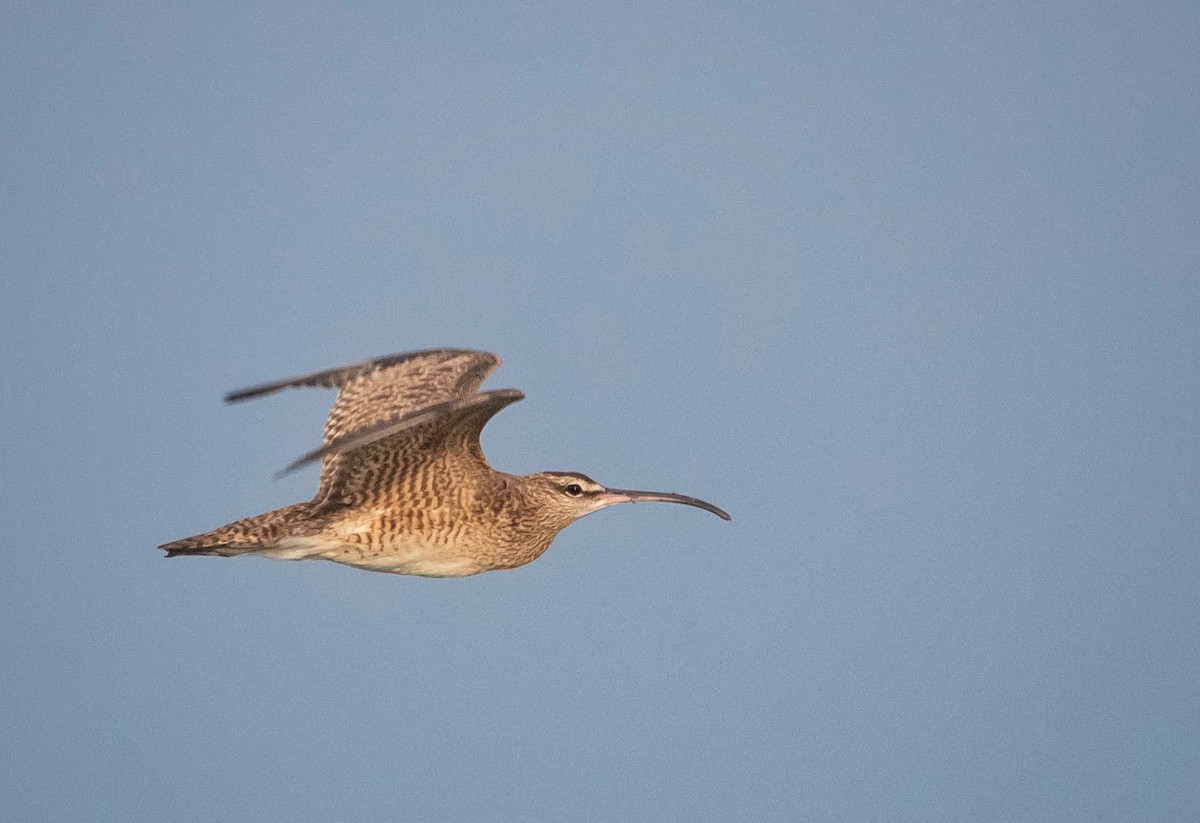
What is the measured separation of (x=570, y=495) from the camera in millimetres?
16375

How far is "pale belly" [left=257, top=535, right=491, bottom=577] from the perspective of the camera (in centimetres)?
1470

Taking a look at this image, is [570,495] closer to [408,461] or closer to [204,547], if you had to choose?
[408,461]

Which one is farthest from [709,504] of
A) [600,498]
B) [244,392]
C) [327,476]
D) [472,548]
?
[244,392]

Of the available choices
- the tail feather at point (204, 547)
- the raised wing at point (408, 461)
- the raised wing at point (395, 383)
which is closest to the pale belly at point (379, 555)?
the tail feather at point (204, 547)

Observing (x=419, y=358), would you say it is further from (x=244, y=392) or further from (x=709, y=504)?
(x=709, y=504)

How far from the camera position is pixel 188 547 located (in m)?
14.4

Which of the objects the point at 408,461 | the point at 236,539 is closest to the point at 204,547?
the point at 236,539

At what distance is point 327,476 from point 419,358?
1.96 m

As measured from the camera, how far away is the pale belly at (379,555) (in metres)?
14.7

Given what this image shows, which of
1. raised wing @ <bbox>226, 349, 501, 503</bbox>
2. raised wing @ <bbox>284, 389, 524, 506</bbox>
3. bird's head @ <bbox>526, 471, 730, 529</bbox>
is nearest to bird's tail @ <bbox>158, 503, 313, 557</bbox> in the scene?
raised wing @ <bbox>284, 389, 524, 506</bbox>

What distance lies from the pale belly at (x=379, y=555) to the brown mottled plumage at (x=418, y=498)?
1 centimetres

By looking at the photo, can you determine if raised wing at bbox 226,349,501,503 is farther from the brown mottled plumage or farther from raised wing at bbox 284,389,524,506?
raised wing at bbox 284,389,524,506

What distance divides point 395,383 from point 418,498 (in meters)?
2.07

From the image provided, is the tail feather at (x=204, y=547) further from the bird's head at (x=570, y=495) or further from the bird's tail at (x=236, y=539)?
the bird's head at (x=570, y=495)
